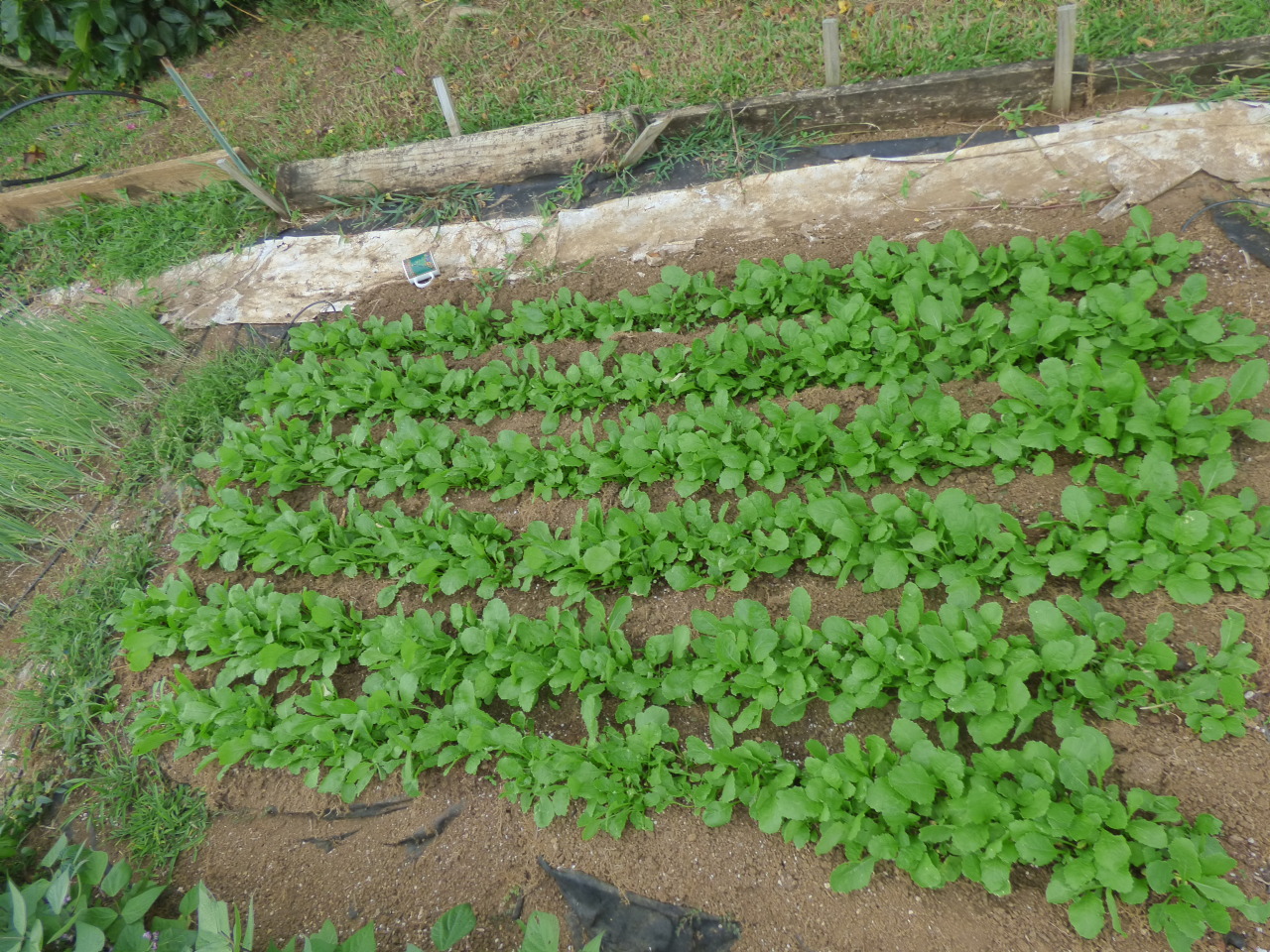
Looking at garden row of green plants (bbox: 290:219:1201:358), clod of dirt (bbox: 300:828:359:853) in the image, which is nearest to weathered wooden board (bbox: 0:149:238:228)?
garden row of green plants (bbox: 290:219:1201:358)

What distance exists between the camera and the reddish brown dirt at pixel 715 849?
175cm

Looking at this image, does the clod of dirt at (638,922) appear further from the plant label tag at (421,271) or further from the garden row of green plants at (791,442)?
the plant label tag at (421,271)

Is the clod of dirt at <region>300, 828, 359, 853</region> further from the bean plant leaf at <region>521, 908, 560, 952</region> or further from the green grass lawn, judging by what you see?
the green grass lawn

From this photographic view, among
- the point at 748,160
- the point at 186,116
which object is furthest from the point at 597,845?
the point at 186,116

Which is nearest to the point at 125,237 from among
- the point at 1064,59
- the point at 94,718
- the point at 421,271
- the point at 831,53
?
the point at 421,271

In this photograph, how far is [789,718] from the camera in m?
2.06

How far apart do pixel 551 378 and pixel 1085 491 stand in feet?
6.17

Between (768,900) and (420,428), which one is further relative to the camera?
(420,428)

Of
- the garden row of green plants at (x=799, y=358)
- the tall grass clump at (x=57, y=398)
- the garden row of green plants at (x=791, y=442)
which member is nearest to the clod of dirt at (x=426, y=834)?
the garden row of green plants at (x=791, y=442)

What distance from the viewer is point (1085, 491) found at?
2.14m

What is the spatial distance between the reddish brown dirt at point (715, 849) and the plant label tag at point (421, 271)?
62.3 inches

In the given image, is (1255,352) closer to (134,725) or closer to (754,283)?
(754,283)

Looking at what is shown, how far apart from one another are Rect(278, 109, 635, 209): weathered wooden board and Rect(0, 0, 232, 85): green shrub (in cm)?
205

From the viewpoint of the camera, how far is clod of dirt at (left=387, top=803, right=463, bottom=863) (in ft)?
7.21
